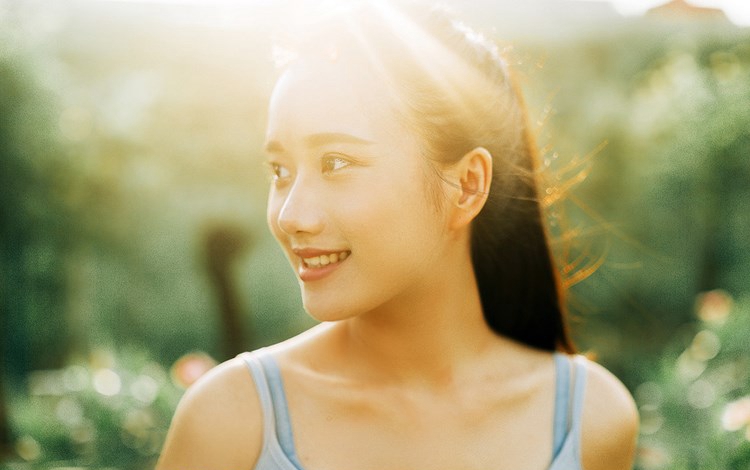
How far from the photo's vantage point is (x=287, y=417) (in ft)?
4.47

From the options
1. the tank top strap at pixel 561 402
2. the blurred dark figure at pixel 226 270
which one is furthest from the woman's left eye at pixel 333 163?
the blurred dark figure at pixel 226 270

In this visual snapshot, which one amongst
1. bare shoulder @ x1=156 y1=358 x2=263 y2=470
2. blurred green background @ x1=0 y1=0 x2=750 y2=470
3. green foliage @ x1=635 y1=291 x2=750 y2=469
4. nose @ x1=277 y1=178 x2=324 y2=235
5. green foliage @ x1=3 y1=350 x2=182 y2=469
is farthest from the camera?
blurred green background @ x1=0 y1=0 x2=750 y2=470

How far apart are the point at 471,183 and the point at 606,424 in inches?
19.7

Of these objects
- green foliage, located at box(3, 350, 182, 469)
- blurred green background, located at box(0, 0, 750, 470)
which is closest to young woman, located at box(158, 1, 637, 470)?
blurred green background, located at box(0, 0, 750, 470)

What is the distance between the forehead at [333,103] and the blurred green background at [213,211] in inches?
104

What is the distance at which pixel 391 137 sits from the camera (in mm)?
1266

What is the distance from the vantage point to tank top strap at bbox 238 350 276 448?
4.42 ft

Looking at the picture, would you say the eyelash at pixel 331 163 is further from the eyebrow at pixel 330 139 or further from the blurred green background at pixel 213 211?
the blurred green background at pixel 213 211

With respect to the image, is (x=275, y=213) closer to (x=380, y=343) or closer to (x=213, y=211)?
(x=380, y=343)

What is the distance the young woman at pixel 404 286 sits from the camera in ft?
4.09

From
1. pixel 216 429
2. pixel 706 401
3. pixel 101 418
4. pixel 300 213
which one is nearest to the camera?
pixel 300 213

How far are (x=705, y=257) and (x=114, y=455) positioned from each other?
464 centimetres

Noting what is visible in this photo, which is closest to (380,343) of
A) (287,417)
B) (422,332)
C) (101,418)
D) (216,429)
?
(422,332)

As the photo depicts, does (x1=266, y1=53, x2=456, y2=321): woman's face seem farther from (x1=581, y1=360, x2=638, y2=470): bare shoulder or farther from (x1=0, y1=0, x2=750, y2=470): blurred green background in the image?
(x1=0, y1=0, x2=750, y2=470): blurred green background
